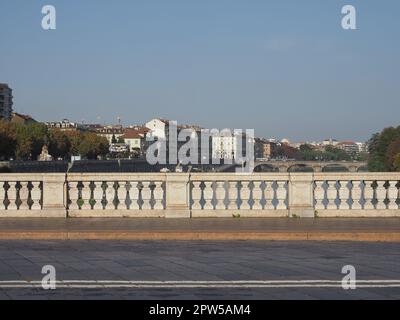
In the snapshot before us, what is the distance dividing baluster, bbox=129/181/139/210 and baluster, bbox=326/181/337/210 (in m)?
4.59

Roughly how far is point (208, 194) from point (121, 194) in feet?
6.91

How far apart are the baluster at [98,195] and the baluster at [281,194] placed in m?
4.25

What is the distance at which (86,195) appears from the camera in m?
18.6

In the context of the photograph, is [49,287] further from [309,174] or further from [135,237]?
[309,174]

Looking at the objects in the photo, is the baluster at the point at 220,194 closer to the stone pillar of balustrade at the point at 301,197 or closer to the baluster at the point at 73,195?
the stone pillar of balustrade at the point at 301,197

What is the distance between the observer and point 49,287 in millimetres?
9633

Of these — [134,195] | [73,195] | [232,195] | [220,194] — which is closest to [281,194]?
[232,195]

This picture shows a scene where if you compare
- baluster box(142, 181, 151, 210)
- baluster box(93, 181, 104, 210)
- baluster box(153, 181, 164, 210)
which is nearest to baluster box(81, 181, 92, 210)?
baluster box(93, 181, 104, 210)

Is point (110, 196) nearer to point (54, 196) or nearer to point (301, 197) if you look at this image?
point (54, 196)

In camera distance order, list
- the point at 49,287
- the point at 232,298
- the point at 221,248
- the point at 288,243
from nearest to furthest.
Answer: the point at 232,298 → the point at 49,287 → the point at 221,248 → the point at 288,243

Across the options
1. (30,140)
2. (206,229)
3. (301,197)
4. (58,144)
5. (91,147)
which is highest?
(30,140)

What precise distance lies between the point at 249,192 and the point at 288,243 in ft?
11.0

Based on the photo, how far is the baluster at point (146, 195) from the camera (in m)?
18.4
